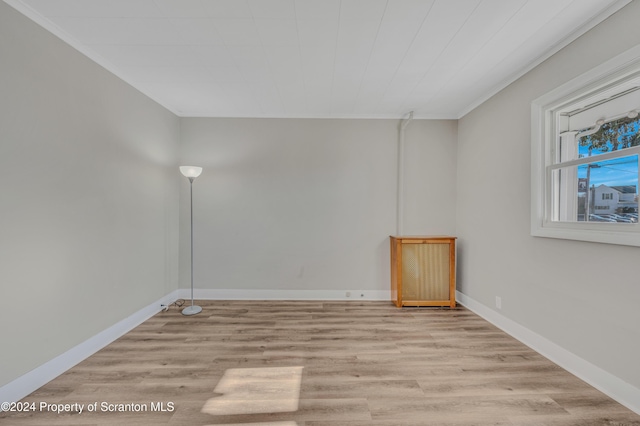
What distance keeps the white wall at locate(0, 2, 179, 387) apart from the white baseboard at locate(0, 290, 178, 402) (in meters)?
0.05

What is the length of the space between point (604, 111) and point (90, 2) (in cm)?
359

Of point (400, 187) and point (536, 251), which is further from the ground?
point (400, 187)

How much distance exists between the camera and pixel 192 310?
3158 mm

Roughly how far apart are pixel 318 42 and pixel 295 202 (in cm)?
200

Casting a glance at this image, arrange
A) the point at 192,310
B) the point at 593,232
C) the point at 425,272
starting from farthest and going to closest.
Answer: the point at 425,272 → the point at 192,310 → the point at 593,232

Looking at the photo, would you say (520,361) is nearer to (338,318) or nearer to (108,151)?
(338,318)

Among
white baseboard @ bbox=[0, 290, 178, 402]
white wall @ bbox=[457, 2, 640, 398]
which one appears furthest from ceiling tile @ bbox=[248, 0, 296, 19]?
white baseboard @ bbox=[0, 290, 178, 402]

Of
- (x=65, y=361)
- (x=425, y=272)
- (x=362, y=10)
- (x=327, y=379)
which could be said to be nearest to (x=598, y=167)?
(x=425, y=272)

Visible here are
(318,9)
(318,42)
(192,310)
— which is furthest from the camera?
(192,310)

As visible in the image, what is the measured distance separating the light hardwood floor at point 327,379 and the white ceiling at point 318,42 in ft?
8.28

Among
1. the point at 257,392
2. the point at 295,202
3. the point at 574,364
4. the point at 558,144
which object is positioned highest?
the point at 558,144

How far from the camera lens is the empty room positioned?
1679 millimetres

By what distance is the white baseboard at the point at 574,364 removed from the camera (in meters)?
1.64

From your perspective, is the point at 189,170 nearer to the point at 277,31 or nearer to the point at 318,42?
the point at 277,31
